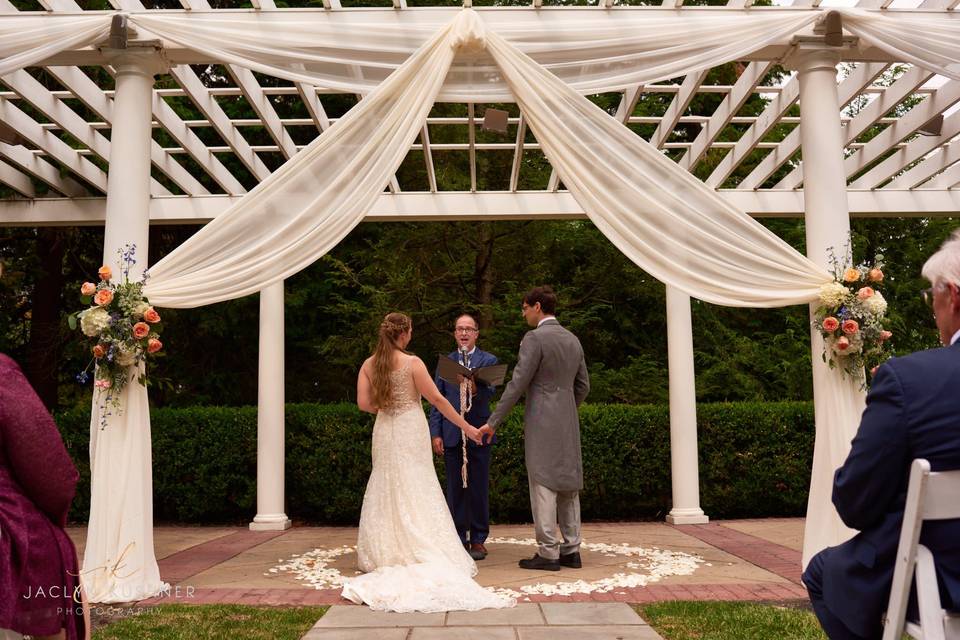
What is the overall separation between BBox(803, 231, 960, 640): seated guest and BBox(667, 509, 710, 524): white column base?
6.10 meters

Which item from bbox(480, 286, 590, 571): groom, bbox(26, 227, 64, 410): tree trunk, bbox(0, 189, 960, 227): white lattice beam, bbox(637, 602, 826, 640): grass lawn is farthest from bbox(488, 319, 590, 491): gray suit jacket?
bbox(26, 227, 64, 410): tree trunk

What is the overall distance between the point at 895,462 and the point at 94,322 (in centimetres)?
430

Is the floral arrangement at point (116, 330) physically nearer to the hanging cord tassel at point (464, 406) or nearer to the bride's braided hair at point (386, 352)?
the bride's braided hair at point (386, 352)

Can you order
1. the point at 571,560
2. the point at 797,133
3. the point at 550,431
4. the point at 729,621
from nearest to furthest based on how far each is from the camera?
the point at 729,621, the point at 550,431, the point at 571,560, the point at 797,133

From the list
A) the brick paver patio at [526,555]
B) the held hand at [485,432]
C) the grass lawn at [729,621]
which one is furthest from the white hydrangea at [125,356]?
the grass lawn at [729,621]

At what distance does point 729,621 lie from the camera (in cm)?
414

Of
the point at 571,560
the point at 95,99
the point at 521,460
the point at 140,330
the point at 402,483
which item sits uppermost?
the point at 95,99

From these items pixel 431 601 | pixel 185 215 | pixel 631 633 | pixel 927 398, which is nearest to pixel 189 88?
pixel 185 215

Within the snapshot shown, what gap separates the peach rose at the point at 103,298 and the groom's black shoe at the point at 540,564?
10.6ft

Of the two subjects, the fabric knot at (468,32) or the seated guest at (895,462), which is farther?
the fabric knot at (468,32)

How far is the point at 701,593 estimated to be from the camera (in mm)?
4879

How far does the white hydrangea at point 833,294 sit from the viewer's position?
4.91 meters

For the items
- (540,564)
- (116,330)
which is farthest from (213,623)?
(540,564)

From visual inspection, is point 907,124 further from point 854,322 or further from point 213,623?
point 213,623
